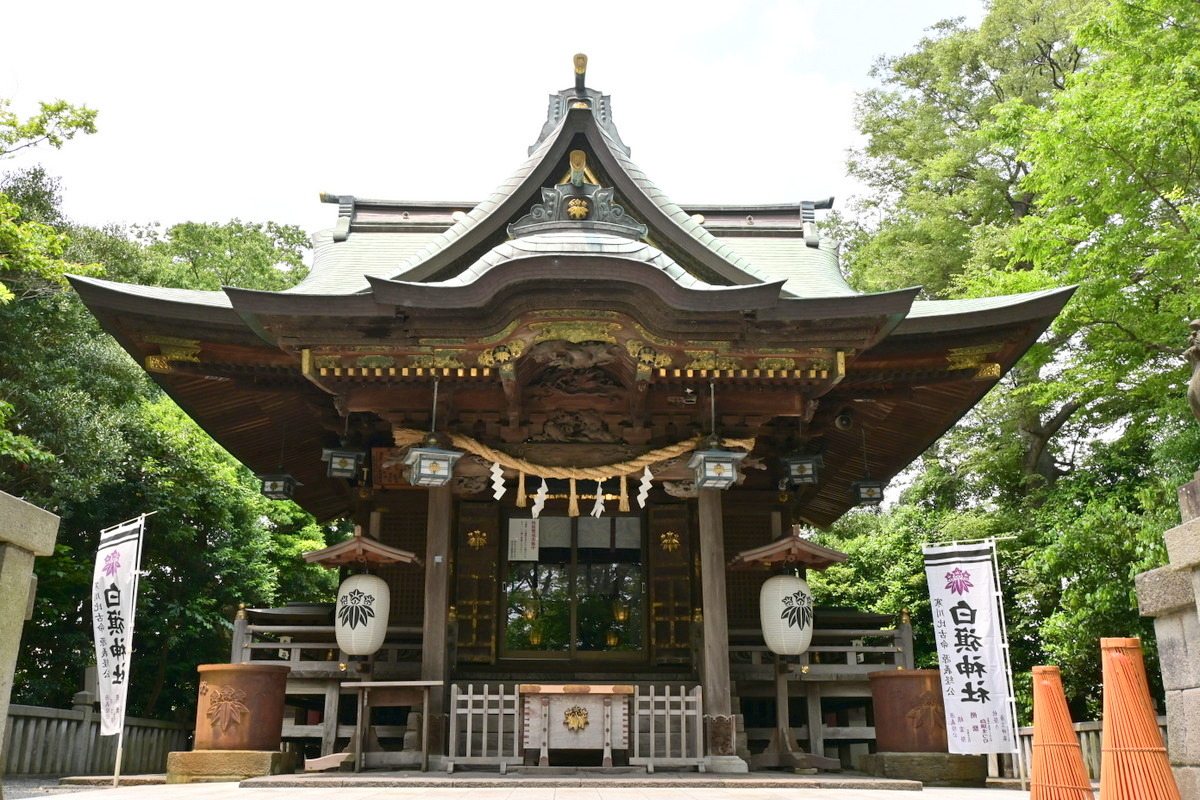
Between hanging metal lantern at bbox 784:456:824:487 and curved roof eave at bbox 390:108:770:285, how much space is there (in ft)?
7.01

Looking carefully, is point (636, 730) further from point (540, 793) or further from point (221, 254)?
point (221, 254)

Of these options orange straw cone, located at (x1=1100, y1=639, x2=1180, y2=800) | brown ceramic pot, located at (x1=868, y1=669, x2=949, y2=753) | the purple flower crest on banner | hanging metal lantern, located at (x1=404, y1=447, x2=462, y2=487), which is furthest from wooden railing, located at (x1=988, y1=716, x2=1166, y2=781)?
hanging metal lantern, located at (x1=404, y1=447, x2=462, y2=487)

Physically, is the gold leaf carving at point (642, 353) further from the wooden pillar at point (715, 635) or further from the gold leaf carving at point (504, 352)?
the wooden pillar at point (715, 635)

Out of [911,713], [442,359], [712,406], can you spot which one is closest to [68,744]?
[442,359]

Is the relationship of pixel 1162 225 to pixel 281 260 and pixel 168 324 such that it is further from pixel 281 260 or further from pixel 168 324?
pixel 281 260

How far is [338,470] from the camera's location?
10148 millimetres

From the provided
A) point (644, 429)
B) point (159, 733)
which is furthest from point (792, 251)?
point (159, 733)

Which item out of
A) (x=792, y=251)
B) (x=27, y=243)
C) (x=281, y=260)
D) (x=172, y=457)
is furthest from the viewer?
(x=281, y=260)

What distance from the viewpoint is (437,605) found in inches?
374

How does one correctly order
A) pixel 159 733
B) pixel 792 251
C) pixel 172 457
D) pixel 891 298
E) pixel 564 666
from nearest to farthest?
pixel 891 298
pixel 564 666
pixel 792 251
pixel 159 733
pixel 172 457

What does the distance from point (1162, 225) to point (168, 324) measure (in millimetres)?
11536

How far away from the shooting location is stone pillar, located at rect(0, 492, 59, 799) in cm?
405

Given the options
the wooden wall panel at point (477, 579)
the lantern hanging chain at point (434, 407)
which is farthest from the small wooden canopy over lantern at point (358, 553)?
the wooden wall panel at point (477, 579)

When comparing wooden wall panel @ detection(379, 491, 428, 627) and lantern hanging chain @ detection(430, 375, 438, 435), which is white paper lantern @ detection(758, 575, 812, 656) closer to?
lantern hanging chain @ detection(430, 375, 438, 435)
